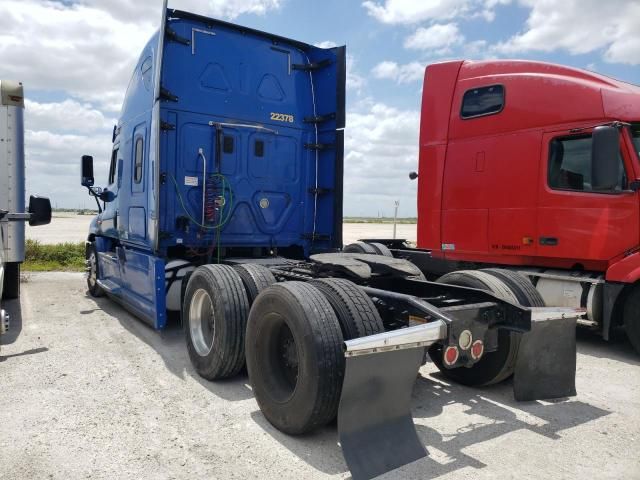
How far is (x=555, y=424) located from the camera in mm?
3789

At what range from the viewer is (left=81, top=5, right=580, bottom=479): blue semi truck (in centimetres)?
321

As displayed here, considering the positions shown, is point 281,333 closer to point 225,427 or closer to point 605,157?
point 225,427

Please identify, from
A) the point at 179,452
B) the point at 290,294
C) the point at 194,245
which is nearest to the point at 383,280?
the point at 290,294

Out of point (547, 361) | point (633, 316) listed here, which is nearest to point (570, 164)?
point (633, 316)

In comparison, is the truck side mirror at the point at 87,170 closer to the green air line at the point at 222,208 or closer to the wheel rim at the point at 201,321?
the green air line at the point at 222,208

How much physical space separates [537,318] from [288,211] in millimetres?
4066

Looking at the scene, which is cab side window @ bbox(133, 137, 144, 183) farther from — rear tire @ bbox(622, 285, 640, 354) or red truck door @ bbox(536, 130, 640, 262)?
rear tire @ bbox(622, 285, 640, 354)

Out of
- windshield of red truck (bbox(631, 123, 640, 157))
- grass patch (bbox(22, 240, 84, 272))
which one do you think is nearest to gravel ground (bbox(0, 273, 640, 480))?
windshield of red truck (bbox(631, 123, 640, 157))

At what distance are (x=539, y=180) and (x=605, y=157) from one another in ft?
3.62

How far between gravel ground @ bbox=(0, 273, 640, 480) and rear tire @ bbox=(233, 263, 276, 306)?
2.75ft

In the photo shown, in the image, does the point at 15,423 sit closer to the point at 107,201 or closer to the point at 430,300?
the point at 430,300

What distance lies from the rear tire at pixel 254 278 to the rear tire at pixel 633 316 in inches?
160

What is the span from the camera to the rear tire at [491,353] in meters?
4.06

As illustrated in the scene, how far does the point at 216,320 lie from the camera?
15.0 ft
